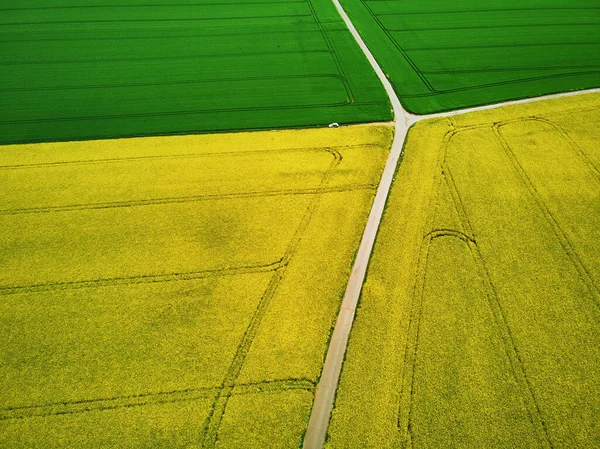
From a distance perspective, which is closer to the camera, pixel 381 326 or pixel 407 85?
pixel 381 326

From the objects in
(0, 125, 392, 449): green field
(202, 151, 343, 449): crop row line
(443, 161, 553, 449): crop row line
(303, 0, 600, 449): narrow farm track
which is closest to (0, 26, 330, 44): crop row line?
(303, 0, 600, 449): narrow farm track

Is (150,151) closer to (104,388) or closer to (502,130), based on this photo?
(104,388)

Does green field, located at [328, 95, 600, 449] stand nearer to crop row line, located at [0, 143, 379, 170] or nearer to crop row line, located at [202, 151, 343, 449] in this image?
crop row line, located at [202, 151, 343, 449]

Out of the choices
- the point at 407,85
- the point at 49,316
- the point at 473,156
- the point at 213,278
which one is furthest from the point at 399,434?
the point at 407,85

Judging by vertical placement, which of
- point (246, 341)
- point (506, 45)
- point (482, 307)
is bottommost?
point (482, 307)

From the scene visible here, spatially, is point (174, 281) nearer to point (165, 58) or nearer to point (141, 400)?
point (141, 400)

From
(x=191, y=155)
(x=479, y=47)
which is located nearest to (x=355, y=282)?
(x=191, y=155)
